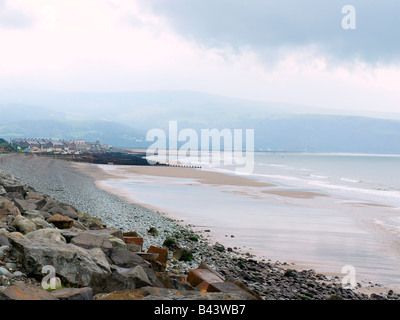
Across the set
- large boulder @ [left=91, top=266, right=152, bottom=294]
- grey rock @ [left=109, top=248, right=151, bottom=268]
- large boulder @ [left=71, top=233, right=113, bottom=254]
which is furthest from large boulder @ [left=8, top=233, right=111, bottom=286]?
large boulder @ [left=71, top=233, right=113, bottom=254]

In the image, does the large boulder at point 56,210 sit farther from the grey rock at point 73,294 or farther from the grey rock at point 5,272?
the grey rock at point 73,294

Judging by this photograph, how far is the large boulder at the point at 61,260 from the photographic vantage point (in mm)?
5781

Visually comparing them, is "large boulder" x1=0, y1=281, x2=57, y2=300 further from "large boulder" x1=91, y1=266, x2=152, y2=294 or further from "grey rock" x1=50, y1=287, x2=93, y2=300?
"large boulder" x1=91, y1=266, x2=152, y2=294

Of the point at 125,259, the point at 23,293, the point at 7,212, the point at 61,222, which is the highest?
the point at 7,212

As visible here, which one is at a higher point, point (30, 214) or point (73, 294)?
point (30, 214)

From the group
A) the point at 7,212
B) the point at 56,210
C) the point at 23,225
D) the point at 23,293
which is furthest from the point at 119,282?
the point at 56,210

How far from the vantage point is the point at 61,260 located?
19.7ft

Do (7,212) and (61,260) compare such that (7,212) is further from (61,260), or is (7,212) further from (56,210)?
(61,260)

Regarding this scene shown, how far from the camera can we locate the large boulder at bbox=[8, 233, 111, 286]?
19.0 ft

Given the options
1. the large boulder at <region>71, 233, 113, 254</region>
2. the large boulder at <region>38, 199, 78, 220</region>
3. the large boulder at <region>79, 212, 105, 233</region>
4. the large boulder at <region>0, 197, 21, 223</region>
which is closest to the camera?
the large boulder at <region>71, 233, 113, 254</region>

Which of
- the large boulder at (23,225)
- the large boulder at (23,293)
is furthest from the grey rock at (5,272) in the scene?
the large boulder at (23,225)

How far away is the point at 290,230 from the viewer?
53.4 ft

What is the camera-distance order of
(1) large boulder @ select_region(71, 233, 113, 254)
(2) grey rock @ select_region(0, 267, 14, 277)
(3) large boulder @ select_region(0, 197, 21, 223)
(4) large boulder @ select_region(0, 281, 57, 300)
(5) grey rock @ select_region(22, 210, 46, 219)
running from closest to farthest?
(4) large boulder @ select_region(0, 281, 57, 300) < (2) grey rock @ select_region(0, 267, 14, 277) < (1) large boulder @ select_region(71, 233, 113, 254) < (3) large boulder @ select_region(0, 197, 21, 223) < (5) grey rock @ select_region(22, 210, 46, 219)
